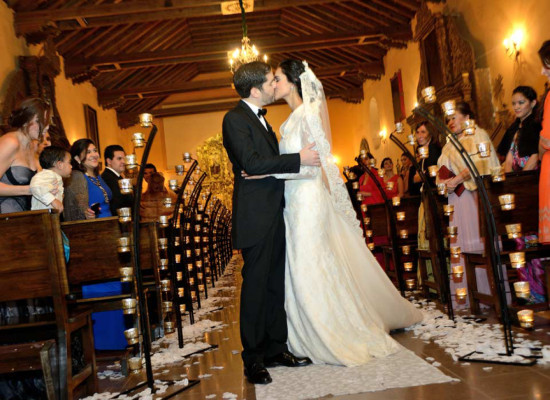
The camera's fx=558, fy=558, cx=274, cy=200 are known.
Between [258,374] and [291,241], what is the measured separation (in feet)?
2.64

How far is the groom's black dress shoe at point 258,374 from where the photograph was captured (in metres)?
2.94

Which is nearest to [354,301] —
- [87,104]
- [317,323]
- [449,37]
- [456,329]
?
[317,323]

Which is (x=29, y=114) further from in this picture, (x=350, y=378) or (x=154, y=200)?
(x=154, y=200)

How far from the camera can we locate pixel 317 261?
330 cm

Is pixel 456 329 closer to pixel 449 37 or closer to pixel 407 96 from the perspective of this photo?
pixel 449 37

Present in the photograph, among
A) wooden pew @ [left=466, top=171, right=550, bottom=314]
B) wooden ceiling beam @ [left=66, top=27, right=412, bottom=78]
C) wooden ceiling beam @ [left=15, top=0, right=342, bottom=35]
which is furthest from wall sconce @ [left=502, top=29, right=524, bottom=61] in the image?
wooden ceiling beam @ [left=66, top=27, right=412, bottom=78]

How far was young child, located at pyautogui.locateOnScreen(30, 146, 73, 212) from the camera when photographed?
3350mm

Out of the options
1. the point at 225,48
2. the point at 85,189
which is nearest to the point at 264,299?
the point at 85,189

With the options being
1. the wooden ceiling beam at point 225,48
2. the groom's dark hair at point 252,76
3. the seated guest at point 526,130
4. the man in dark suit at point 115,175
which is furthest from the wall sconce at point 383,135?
the groom's dark hair at point 252,76

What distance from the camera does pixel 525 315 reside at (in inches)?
124

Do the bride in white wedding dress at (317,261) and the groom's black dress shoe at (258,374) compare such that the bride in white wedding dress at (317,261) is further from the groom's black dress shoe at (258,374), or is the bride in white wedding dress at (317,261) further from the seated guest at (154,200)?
the seated guest at (154,200)

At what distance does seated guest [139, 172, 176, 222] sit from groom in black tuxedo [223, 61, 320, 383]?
3775 millimetres

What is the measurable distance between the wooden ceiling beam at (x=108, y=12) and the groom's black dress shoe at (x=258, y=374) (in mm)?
9571

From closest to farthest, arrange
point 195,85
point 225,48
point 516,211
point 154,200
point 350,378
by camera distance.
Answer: point 350,378
point 516,211
point 154,200
point 225,48
point 195,85
